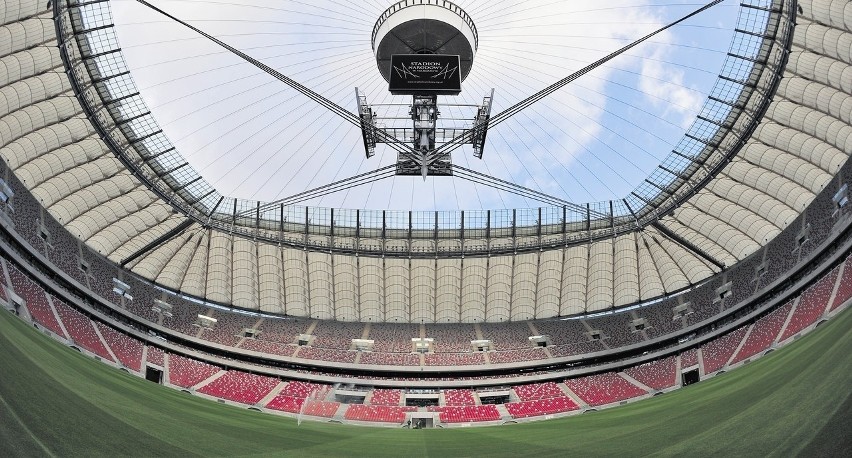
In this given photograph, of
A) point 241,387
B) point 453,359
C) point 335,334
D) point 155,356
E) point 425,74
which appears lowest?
point 241,387

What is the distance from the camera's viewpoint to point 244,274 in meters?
59.2

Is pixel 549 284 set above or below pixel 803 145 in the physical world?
below

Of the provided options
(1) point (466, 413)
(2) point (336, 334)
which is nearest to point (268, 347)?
(2) point (336, 334)

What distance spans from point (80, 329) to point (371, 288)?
23414mm

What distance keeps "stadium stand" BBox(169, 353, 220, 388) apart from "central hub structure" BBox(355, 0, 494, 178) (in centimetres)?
2035

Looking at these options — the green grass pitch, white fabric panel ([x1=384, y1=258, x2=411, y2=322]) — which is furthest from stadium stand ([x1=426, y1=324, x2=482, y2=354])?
the green grass pitch

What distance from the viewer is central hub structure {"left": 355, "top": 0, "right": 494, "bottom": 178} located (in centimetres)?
4153

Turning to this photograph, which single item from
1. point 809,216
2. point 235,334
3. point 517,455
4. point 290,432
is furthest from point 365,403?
point 809,216

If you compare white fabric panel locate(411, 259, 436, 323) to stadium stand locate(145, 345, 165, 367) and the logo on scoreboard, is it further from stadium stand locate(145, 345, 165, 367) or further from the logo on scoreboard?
the logo on scoreboard

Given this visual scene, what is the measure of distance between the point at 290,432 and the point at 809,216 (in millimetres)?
36966

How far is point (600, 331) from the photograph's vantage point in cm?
→ 5903

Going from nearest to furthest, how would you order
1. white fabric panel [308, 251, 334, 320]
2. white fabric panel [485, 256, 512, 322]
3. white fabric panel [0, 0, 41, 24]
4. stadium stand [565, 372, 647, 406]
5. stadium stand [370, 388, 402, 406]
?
white fabric panel [0, 0, 41, 24], stadium stand [565, 372, 647, 406], stadium stand [370, 388, 402, 406], white fabric panel [308, 251, 334, 320], white fabric panel [485, 256, 512, 322]

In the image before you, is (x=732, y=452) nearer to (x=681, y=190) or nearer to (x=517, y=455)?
(x=517, y=455)

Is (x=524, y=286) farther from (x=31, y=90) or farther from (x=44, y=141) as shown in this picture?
(x=31, y=90)
